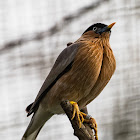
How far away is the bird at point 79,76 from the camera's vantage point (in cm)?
240

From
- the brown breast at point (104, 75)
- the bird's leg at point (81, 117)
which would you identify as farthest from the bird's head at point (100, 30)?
the bird's leg at point (81, 117)

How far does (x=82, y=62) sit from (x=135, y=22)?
3.76ft

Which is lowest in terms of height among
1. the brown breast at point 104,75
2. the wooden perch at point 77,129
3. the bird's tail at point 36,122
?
the bird's tail at point 36,122

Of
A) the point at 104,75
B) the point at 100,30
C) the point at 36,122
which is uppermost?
the point at 100,30

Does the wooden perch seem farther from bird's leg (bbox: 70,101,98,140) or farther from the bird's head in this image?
the bird's head

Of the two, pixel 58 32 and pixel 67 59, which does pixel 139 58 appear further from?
pixel 67 59

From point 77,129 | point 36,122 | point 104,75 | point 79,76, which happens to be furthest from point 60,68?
point 77,129

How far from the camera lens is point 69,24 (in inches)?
137

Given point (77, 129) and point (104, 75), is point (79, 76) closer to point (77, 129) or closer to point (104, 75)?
point (104, 75)

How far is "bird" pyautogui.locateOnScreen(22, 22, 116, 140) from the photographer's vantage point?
240 centimetres

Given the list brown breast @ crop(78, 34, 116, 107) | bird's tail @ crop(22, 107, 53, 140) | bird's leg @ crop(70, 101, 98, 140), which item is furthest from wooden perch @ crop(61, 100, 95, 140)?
bird's tail @ crop(22, 107, 53, 140)

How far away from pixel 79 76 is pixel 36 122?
510 millimetres

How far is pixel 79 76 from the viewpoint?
7.88ft

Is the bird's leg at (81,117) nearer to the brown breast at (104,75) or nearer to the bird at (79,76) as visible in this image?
the bird at (79,76)
